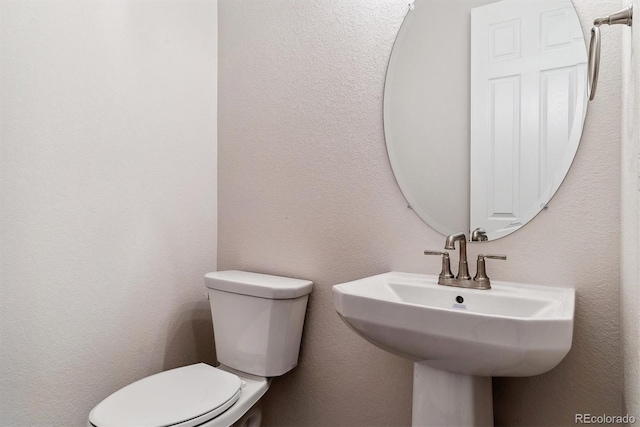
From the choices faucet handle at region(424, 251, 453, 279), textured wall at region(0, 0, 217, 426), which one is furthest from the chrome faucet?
textured wall at region(0, 0, 217, 426)

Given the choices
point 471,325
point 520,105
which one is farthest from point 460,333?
point 520,105

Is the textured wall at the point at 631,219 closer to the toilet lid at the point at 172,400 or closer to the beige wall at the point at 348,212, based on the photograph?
the beige wall at the point at 348,212

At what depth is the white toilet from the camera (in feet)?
3.95

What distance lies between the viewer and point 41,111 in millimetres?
1310

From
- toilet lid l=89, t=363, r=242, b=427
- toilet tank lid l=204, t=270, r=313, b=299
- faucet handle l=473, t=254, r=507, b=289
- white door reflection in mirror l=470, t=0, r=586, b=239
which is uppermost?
white door reflection in mirror l=470, t=0, r=586, b=239

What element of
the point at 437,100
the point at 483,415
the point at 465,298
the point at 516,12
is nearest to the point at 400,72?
the point at 437,100

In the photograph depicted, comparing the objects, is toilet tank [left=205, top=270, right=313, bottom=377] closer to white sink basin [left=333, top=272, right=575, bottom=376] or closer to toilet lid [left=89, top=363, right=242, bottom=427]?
toilet lid [left=89, top=363, right=242, bottom=427]

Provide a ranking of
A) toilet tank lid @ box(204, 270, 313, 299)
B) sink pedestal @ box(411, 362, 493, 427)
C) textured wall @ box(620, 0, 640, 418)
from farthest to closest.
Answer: toilet tank lid @ box(204, 270, 313, 299) < sink pedestal @ box(411, 362, 493, 427) < textured wall @ box(620, 0, 640, 418)

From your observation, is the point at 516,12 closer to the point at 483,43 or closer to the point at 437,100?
the point at 483,43

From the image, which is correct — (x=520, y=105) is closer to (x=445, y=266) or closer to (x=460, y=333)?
(x=445, y=266)

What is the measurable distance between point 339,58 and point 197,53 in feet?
2.25

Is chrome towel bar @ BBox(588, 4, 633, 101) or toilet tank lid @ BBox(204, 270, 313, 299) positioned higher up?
chrome towel bar @ BBox(588, 4, 633, 101)

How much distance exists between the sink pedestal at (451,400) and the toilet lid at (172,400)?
1.94ft

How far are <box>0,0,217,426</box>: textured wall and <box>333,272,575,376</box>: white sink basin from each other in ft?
2.97
